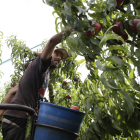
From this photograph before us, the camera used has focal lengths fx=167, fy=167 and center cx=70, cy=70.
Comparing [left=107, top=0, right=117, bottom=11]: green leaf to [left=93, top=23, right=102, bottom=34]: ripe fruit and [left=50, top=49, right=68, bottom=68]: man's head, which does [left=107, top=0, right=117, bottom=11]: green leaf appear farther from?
[left=50, top=49, right=68, bottom=68]: man's head

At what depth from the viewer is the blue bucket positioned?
2.75 feet

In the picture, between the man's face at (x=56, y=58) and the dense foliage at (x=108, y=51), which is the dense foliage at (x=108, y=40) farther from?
the man's face at (x=56, y=58)

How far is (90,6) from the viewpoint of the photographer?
1.67 feet

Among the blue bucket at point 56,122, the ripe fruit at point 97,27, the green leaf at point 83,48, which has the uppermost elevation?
the ripe fruit at point 97,27

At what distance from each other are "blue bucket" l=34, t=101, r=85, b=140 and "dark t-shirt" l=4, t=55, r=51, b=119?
1.10 ft

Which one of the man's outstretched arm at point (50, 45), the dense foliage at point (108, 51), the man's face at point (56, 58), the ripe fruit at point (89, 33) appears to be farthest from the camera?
the man's face at point (56, 58)

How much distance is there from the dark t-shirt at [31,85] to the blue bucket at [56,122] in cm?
34

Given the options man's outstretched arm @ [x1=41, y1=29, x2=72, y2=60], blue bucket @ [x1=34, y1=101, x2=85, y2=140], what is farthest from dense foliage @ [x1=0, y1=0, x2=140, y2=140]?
man's outstretched arm @ [x1=41, y1=29, x2=72, y2=60]

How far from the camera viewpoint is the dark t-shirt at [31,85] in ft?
3.84

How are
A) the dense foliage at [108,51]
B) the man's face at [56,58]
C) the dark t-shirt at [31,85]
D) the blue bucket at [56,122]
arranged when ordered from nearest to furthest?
A: 1. the dense foliage at [108,51]
2. the blue bucket at [56,122]
3. the dark t-shirt at [31,85]
4. the man's face at [56,58]

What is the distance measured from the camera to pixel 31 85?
121 centimetres

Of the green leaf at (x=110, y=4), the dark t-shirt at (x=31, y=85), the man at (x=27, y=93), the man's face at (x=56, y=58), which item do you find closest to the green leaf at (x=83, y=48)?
the green leaf at (x=110, y=4)

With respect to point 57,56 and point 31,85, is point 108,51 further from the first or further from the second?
point 57,56

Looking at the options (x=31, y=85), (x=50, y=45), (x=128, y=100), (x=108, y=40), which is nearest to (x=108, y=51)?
(x=108, y=40)
